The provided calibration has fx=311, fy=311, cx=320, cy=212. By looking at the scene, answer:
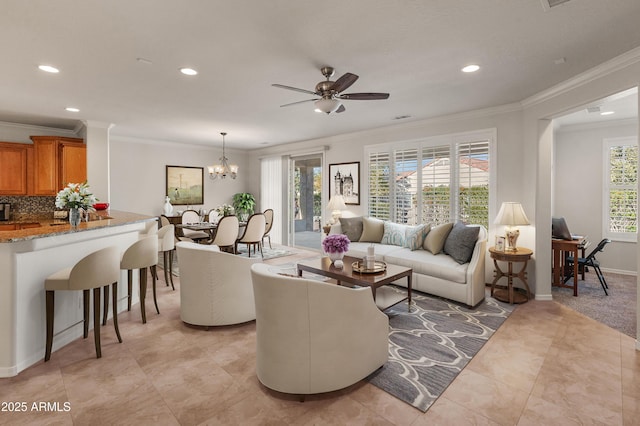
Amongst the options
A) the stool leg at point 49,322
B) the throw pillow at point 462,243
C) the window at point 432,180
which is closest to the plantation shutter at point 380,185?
the window at point 432,180

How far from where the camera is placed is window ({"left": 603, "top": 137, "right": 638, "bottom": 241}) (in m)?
5.17

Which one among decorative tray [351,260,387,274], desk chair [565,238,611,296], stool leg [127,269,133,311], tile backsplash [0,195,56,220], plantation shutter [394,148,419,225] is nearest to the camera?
decorative tray [351,260,387,274]

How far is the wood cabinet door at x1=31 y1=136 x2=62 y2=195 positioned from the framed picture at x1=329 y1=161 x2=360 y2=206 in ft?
16.6

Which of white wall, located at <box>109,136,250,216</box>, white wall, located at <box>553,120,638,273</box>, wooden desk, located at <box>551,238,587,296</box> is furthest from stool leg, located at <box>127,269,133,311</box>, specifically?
white wall, located at <box>553,120,638,273</box>

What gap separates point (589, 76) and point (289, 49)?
3100 mm

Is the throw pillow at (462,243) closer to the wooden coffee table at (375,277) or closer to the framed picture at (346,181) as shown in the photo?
the wooden coffee table at (375,277)

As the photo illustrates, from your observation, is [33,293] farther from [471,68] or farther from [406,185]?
[406,185]

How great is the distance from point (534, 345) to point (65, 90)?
19.1 ft

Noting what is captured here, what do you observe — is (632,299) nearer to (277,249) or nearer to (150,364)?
(150,364)

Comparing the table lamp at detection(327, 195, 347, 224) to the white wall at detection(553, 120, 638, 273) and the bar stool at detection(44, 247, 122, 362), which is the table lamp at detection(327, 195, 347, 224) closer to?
the white wall at detection(553, 120, 638, 273)

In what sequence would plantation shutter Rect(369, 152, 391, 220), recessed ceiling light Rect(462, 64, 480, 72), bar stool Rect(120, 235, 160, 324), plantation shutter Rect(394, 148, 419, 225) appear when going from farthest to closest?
plantation shutter Rect(369, 152, 391, 220), plantation shutter Rect(394, 148, 419, 225), bar stool Rect(120, 235, 160, 324), recessed ceiling light Rect(462, 64, 480, 72)

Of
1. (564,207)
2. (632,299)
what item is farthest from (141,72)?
(564,207)

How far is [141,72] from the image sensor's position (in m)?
3.23

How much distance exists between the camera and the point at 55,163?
17.9ft
